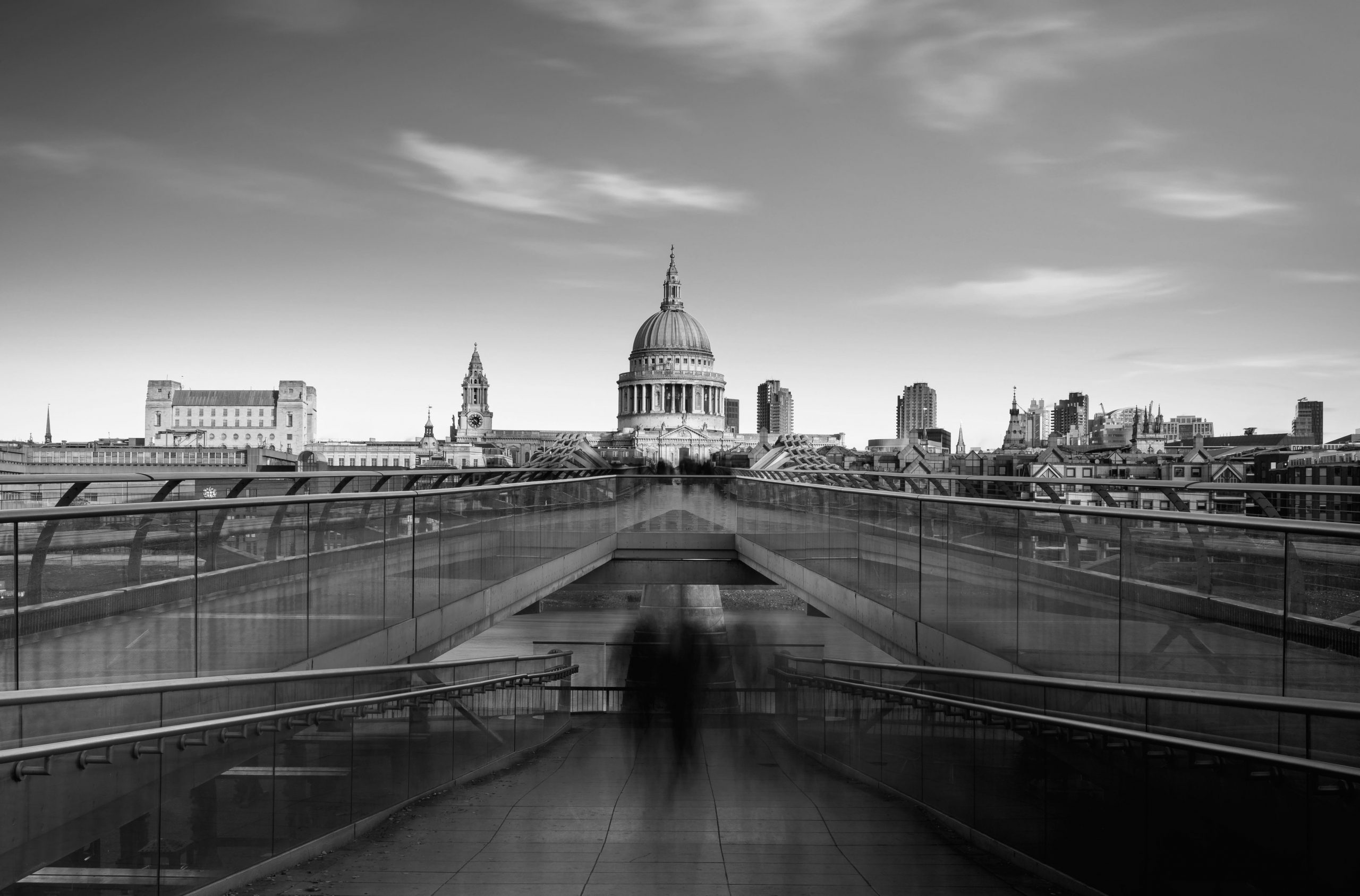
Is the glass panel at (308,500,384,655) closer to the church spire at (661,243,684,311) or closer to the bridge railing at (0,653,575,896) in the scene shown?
the bridge railing at (0,653,575,896)

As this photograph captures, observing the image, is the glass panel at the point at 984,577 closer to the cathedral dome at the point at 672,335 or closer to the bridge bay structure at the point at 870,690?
the bridge bay structure at the point at 870,690

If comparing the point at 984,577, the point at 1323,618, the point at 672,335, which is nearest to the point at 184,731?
the point at 1323,618

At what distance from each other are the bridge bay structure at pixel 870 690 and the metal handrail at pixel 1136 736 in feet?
0.06

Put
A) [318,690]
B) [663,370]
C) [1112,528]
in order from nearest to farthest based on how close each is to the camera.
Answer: [1112,528] < [318,690] < [663,370]

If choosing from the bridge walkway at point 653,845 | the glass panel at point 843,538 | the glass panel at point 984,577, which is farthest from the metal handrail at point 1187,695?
the glass panel at point 843,538

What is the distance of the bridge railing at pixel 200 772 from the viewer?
5324 mm

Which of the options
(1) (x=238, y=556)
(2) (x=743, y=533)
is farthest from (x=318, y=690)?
(2) (x=743, y=533)

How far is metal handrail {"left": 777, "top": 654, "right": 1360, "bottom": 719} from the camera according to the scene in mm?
5305

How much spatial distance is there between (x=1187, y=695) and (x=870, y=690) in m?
5.53

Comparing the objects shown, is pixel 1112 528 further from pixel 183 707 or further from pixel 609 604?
pixel 609 604

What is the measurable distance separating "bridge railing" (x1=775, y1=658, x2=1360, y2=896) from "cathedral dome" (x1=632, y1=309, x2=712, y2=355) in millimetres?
169285

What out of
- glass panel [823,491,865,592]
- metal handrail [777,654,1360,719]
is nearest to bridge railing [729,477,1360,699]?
metal handrail [777,654,1360,719]

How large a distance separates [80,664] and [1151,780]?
6239 mm

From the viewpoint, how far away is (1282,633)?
19.2 ft
